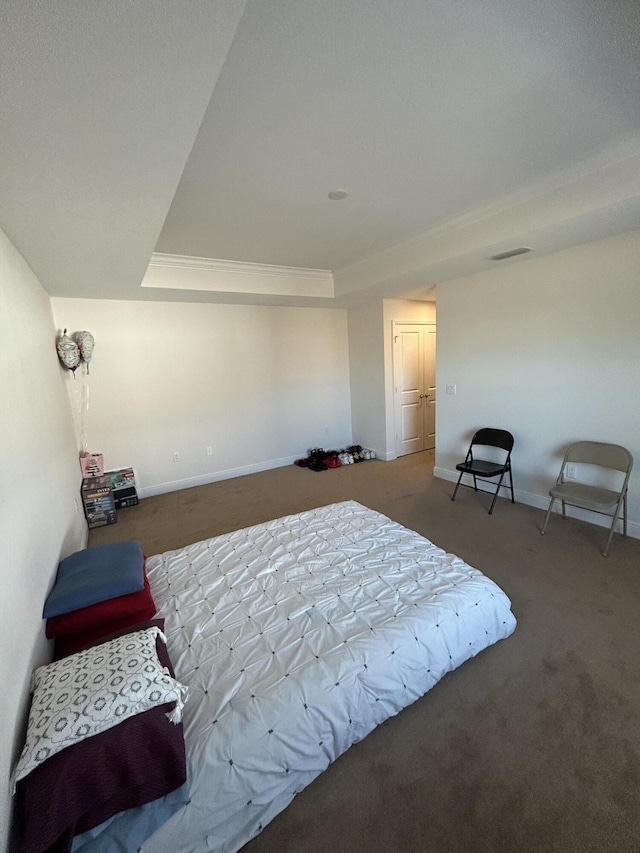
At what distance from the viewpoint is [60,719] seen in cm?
101

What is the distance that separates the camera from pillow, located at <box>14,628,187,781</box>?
38.8 inches

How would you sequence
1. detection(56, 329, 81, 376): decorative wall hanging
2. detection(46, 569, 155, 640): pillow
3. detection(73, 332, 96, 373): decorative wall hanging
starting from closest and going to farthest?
detection(46, 569, 155, 640): pillow < detection(56, 329, 81, 376): decorative wall hanging < detection(73, 332, 96, 373): decorative wall hanging

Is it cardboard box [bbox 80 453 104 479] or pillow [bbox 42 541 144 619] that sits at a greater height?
cardboard box [bbox 80 453 104 479]

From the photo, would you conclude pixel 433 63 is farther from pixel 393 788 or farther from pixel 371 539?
pixel 393 788

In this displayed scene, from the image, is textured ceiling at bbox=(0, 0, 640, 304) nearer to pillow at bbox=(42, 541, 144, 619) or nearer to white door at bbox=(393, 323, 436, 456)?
pillow at bbox=(42, 541, 144, 619)

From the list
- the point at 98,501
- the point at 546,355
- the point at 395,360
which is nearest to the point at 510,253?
the point at 546,355

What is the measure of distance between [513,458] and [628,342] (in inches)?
56.3

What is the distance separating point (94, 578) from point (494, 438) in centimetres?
363

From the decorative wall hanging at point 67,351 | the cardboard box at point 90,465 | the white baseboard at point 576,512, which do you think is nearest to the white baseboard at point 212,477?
the cardboard box at point 90,465

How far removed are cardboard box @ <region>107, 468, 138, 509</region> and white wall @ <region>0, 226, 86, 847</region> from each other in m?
1.07

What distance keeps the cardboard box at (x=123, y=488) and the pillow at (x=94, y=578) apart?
85.3 inches

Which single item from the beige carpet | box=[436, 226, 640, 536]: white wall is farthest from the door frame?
the beige carpet

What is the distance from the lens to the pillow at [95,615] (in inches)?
60.9

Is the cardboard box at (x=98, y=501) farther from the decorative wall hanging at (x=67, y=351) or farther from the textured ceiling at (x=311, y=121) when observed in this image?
the textured ceiling at (x=311, y=121)
